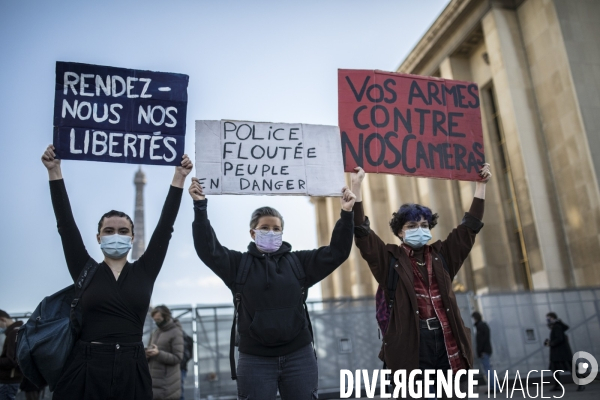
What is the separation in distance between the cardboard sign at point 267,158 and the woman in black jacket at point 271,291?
551 mm

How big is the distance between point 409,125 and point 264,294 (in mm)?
2856

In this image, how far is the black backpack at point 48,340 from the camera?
3682 millimetres

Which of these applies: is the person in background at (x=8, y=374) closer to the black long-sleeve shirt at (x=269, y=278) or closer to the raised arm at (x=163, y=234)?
the raised arm at (x=163, y=234)

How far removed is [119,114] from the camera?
5277mm

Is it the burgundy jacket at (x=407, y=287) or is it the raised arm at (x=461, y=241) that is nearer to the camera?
the burgundy jacket at (x=407, y=287)

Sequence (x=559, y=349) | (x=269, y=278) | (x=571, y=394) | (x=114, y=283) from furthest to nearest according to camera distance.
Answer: (x=559, y=349)
(x=571, y=394)
(x=269, y=278)
(x=114, y=283)

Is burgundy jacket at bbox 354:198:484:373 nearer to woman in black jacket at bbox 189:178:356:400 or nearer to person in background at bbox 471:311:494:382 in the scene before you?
woman in black jacket at bbox 189:178:356:400

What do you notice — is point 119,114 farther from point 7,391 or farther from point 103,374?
point 7,391

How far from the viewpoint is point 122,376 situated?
12.0ft

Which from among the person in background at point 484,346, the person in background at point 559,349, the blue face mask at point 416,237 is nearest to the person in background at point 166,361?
the blue face mask at point 416,237

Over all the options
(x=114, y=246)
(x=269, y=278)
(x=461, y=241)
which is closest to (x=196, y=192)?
(x=114, y=246)

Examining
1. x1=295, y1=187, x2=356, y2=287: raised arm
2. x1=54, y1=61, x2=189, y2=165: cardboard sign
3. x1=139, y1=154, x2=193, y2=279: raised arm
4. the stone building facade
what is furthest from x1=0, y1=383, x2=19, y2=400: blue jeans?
the stone building facade

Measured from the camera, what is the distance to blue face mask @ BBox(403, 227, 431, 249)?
187 inches

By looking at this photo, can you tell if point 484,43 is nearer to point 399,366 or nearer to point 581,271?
point 581,271
